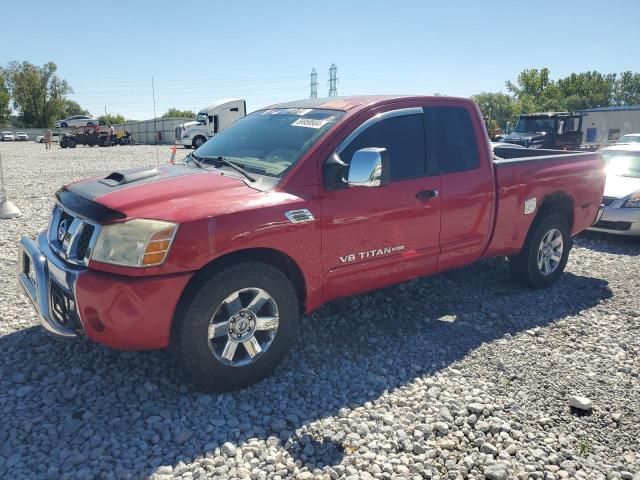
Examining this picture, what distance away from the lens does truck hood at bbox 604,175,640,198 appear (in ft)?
25.5

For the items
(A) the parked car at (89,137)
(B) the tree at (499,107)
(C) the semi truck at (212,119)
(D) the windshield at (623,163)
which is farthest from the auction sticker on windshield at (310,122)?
(B) the tree at (499,107)

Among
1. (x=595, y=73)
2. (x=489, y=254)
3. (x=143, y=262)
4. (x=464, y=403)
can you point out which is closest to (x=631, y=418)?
(x=464, y=403)

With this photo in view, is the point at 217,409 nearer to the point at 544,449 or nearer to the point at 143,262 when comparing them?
the point at 143,262

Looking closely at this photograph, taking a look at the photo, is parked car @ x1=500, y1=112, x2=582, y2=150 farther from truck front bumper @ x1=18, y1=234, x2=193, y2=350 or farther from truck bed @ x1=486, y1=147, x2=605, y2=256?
truck front bumper @ x1=18, y1=234, x2=193, y2=350

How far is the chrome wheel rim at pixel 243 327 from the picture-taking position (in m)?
3.19

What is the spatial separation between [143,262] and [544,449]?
8.17ft

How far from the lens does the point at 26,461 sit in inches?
104

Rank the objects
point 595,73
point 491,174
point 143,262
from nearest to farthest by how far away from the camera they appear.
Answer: point 143,262 < point 491,174 < point 595,73

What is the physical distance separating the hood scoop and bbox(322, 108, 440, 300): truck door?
50.5 inches

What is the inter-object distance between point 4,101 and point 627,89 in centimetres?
10974

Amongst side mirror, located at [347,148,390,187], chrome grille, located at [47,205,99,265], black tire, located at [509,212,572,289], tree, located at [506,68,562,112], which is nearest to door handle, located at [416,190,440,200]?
side mirror, located at [347,148,390,187]

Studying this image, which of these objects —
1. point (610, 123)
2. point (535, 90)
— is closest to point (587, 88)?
point (535, 90)

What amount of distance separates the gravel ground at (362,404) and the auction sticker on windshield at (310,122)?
66.2 inches

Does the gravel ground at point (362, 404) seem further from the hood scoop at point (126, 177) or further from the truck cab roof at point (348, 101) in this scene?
the truck cab roof at point (348, 101)
